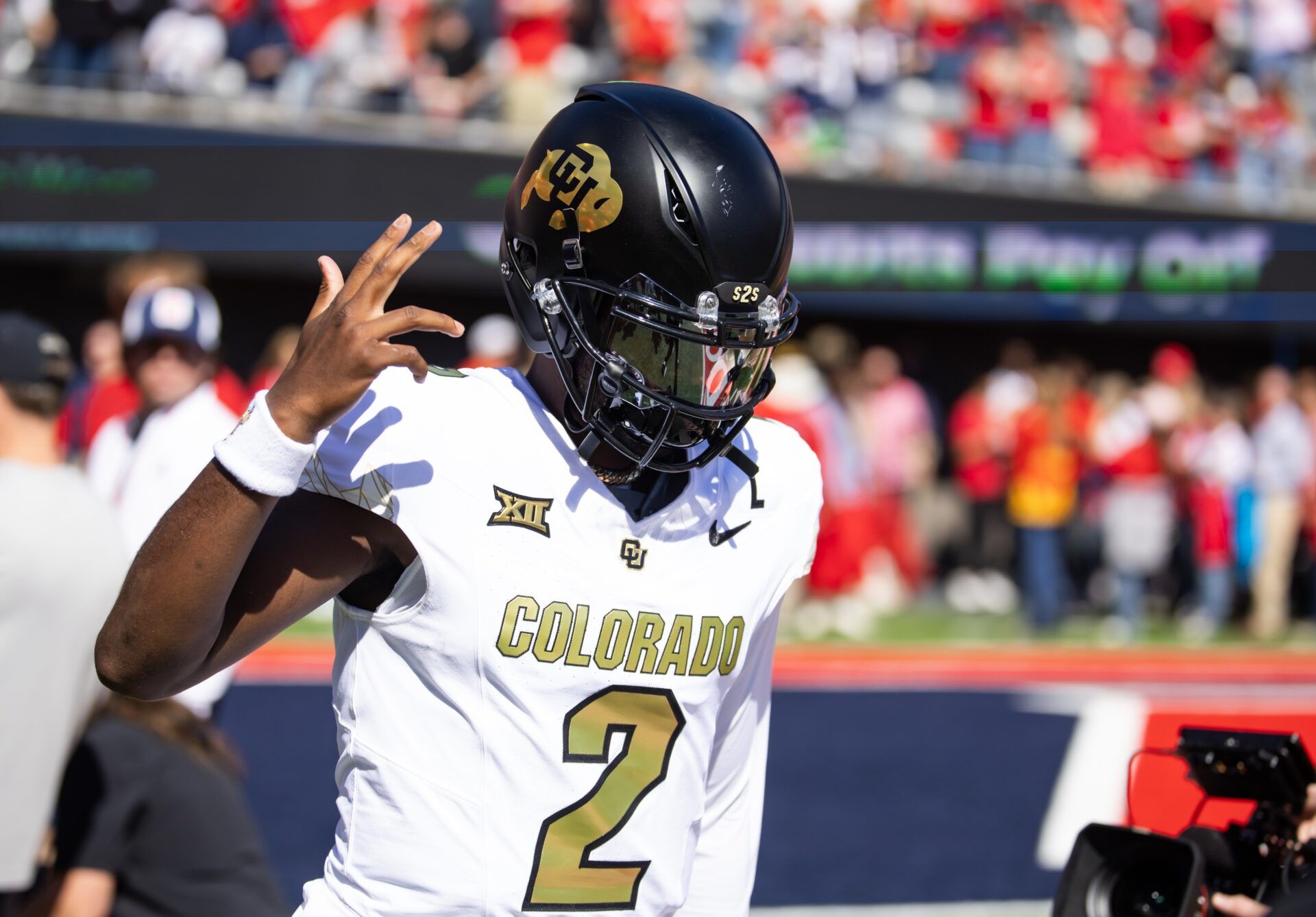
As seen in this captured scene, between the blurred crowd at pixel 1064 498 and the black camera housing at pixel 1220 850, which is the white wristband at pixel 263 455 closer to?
the black camera housing at pixel 1220 850

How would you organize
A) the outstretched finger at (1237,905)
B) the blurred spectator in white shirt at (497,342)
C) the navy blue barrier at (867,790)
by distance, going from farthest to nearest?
the blurred spectator in white shirt at (497,342), the navy blue barrier at (867,790), the outstretched finger at (1237,905)

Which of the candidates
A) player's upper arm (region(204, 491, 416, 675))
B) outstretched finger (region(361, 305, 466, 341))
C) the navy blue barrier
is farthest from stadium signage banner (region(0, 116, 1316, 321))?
outstretched finger (region(361, 305, 466, 341))

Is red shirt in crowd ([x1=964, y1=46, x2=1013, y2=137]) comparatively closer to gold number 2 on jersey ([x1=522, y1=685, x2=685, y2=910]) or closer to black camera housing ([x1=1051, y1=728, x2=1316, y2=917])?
black camera housing ([x1=1051, y1=728, x2=1316, y2=917])

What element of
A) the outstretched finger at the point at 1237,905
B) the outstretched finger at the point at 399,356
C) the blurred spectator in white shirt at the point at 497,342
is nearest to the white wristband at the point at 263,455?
the outstretched finger at the point at 399,356

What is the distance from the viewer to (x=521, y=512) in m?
1.80

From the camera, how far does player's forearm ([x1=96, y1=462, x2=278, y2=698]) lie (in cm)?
161

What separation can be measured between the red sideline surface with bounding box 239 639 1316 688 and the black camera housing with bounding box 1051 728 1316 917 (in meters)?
6.99

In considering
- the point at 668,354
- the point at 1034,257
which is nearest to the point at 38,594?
the point at 668,354

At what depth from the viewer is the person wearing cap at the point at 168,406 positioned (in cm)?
431

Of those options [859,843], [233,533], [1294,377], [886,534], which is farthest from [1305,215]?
[233,533]

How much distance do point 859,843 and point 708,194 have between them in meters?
4.45

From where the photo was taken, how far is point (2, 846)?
307 centimetres

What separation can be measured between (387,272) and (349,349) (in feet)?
0.34

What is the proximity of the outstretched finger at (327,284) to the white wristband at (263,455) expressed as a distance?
0.45 feet
